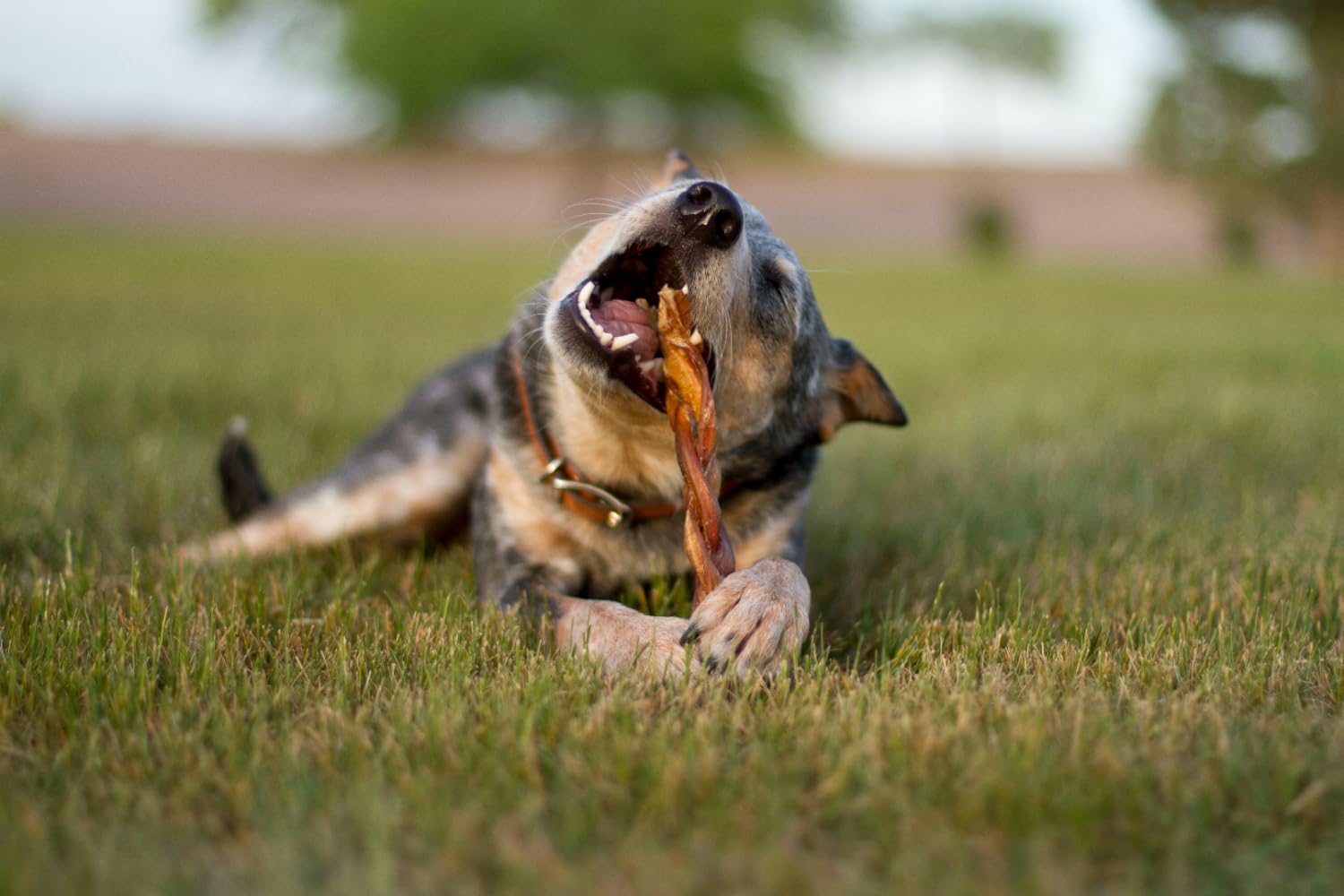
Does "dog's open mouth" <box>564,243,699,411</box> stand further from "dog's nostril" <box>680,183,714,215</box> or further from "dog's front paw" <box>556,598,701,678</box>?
"dog's front paw" <box>556,598,701,678</box>

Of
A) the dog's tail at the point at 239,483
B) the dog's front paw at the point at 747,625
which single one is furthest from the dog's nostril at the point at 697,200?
the dog's tail at the point at 239,483

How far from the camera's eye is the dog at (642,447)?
288 cm

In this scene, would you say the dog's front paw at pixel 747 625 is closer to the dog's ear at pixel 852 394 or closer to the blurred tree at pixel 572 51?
the dog's ear at pixel 852 394

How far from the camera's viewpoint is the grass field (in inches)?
73.1

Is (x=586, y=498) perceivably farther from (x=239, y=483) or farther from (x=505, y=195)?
(x=505, y=195)

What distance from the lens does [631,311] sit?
3.21 meters

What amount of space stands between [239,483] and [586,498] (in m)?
1.74

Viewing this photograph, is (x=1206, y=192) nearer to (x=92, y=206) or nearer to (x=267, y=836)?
(x=267, y=836)

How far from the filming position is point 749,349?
130 inches

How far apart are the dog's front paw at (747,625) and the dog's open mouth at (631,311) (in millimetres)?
632

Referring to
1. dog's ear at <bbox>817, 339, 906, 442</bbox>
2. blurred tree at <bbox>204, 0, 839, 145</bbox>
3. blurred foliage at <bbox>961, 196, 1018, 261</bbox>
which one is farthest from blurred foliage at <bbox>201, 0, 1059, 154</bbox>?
dog's ear at <bbox>817, 339, 906, 442</bbox>

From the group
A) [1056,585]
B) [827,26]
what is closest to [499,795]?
[1056,585]

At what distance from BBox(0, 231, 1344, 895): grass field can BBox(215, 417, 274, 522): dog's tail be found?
0.25 meters

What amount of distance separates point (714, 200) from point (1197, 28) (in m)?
24.0
